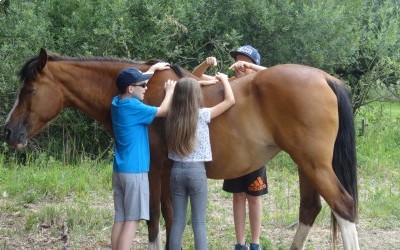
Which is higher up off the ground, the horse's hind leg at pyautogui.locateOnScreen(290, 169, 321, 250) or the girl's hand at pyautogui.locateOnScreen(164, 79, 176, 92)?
the girl's hand at pyautogui.locateOnScreen(164, 79, 176, 92)

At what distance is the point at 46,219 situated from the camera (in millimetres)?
5746

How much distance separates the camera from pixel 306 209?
15.9 feet

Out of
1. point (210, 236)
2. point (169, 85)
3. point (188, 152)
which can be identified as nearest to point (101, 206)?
point (210, 236)

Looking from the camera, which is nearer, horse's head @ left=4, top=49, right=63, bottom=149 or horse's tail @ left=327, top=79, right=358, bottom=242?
horse's tail @ left=327, top=79, right=358, bottom=242

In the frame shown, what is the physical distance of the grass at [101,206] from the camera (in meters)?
5.41

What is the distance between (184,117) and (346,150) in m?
1.33

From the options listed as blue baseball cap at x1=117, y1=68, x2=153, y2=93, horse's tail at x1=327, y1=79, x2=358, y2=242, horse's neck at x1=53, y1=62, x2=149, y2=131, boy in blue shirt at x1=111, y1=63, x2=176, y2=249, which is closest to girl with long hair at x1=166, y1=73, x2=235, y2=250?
boy in blue shirt at x1=111, y1=63, x2=176, y2=249

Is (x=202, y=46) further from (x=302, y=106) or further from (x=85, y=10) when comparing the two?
(x=302, y=106)

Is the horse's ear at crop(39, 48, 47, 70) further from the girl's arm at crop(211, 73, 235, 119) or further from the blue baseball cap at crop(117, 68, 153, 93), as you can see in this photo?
the girl's arm at crop(211, 73, 235, 119)

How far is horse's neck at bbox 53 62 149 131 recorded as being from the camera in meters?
4.55

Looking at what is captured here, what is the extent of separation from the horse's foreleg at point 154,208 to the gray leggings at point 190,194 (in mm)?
346

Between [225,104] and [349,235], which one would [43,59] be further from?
[349,235]

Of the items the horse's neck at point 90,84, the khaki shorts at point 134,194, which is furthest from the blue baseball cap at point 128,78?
the khaki shorts at point 134,194

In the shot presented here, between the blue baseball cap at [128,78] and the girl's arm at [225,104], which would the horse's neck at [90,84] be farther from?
the girl's arm at [225,104]
